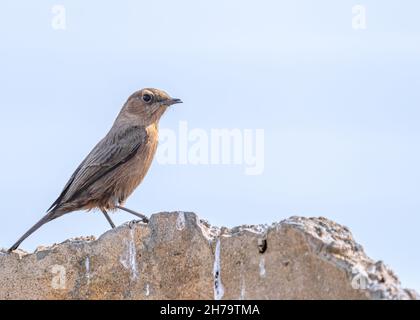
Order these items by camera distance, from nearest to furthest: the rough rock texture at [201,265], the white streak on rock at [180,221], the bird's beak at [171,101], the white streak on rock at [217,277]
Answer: the rough rock texture at [201,265] < the white streak on rock at [217,277] < the white streak on rock at [180,221] < the bird's beak at [171,101]

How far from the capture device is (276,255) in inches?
322

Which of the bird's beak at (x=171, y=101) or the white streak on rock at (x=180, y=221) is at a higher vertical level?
the bird's beak at (x=171, y=101)

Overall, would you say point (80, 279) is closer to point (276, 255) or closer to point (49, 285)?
point (49, 285)

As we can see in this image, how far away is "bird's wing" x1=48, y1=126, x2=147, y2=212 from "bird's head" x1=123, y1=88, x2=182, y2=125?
35 cm

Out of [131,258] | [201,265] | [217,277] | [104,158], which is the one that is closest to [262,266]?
[217,277]

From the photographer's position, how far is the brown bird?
40.2ft

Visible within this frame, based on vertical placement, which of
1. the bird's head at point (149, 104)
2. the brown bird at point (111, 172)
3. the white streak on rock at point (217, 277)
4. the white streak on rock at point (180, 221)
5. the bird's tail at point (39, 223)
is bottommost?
the white streak on rock at point (217, 277)

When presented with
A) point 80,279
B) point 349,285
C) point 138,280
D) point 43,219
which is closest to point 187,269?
point 138,280

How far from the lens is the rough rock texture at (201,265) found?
7.81 m

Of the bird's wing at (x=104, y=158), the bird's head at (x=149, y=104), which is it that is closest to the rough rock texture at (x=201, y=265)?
the bird's wing at (x=104, y=158)

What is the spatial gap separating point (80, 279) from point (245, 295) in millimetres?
1811

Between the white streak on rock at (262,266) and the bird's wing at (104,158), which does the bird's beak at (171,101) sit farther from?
the white streak on rock at (262,266)

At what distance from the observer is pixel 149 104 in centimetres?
1350

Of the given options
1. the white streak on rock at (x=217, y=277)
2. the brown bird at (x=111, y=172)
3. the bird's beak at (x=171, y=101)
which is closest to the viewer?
the white streak on rock at (x=217, y=277)
